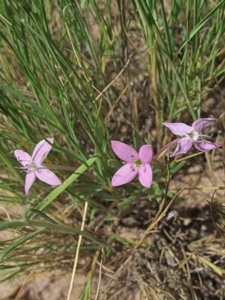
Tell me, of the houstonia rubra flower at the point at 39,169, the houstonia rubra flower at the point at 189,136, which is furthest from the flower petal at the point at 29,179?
the houstonia rubra flower at the point at 189,136

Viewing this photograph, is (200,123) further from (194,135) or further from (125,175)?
(125,175)

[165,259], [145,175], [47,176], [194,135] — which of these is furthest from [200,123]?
[165,259]

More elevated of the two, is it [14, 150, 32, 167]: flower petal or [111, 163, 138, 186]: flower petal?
[14, 150, 32, 167]: flower petal

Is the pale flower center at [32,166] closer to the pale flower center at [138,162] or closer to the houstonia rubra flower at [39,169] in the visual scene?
the houstonia rubra flower at [39,169]

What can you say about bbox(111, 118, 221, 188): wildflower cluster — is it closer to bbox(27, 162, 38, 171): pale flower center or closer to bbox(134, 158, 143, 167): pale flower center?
bbox(134, 158, 143, 167): pale flower center

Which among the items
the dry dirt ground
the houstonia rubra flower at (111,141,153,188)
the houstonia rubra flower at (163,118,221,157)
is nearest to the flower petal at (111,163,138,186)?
the houstonia rubra flower at (111,141,153,188)
